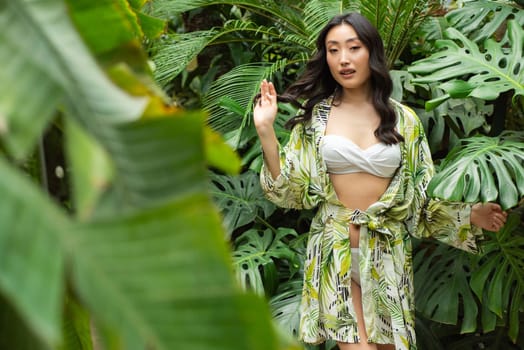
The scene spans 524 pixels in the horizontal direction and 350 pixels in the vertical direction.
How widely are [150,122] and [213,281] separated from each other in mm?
117

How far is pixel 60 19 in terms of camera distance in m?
0.64

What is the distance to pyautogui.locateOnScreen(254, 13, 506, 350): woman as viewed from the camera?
3.29m

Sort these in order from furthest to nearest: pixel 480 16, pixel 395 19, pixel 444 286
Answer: pixel 480 16 < pixel 395 19 < pixel 444 286

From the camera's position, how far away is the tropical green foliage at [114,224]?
49cm

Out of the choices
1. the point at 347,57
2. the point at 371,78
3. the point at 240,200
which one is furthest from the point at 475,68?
the point at 240,200

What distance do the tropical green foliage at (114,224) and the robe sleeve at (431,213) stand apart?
280 cm

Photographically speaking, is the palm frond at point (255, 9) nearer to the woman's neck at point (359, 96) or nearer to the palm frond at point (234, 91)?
the palm frond at point (234, 91)

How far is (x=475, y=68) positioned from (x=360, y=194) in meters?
Answer: 0.87

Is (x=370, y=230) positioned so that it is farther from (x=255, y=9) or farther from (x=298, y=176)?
(x=255, y=9)

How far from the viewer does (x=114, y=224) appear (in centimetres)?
51

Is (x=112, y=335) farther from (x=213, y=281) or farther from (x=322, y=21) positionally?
(x=322, y=21)

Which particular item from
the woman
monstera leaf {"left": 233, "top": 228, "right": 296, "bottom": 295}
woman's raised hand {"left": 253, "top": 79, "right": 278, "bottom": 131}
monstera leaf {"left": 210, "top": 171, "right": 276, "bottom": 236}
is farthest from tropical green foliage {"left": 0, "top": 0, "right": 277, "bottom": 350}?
monstera leaf {"left": 210, "top": 171, "right": 276, "bottom": 236}

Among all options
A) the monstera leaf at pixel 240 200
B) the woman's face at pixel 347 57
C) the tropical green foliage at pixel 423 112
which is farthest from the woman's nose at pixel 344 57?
the monstera leaf at pixel 240 200

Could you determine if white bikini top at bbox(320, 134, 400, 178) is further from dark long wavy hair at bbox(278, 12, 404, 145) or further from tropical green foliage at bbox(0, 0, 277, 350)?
tropical green foliage at bbox(0, 0, 277, 350)
